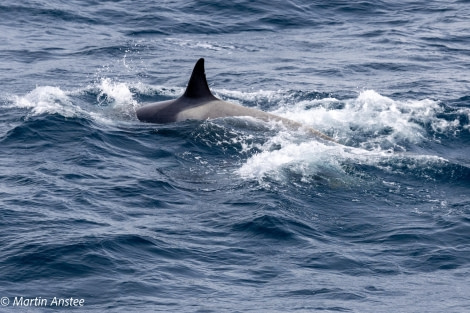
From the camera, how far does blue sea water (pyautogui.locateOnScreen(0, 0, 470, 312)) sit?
579 inches

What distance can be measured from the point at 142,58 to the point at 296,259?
1875 cm

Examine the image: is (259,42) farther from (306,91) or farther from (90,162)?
(90,162)

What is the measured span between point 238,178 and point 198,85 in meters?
4.19

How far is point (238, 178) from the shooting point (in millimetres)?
19703

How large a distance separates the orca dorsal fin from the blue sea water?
956mm

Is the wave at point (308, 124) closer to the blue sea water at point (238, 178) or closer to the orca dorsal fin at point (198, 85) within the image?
the blue sea water at point (238, 178)

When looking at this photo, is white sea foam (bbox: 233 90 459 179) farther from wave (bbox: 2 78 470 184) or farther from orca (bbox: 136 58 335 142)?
orca (bbox: 136 58 335 142)

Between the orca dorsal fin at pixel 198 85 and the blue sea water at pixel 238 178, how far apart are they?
956 mm

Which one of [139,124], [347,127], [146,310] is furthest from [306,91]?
[146,310]

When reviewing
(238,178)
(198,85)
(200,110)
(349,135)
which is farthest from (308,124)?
(238,178)

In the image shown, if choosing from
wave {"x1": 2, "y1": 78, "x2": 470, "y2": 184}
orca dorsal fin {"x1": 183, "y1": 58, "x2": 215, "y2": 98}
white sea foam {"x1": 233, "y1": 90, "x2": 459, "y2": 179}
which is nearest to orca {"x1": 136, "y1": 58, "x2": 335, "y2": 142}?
orca dorsal fin {"x1": 183, "y1": 58, "x2": 215, "y2": 98}

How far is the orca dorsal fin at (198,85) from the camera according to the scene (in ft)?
73.8

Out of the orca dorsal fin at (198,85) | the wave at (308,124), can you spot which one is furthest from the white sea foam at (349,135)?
the orca dorsal fin at (198,85)

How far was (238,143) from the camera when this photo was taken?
21.9 m
